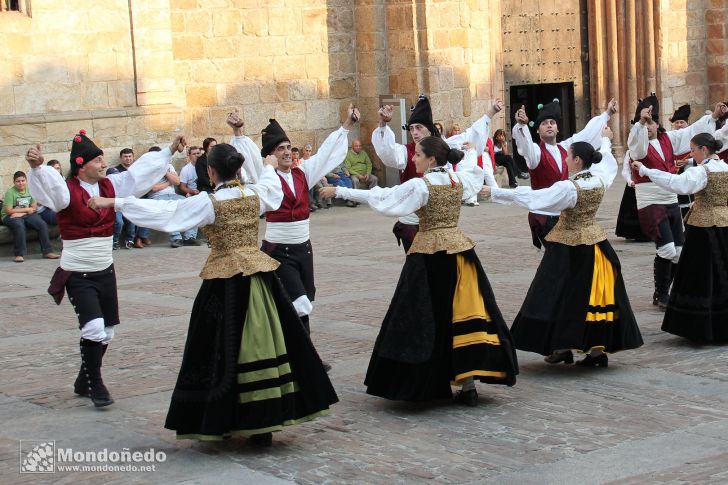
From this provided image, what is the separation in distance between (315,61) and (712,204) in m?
11.9

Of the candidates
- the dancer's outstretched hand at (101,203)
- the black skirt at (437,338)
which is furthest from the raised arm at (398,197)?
the dancer's outstretched hand at (101,203)

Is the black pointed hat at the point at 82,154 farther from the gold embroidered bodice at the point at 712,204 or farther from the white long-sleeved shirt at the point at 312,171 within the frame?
the gold embroidered bodice at the point at 712,204

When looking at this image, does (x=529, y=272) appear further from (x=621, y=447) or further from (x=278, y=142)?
(x=621, y=447)

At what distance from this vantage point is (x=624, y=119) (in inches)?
944

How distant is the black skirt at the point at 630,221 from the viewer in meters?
14.9

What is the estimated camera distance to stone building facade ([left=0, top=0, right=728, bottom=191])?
1734 cm

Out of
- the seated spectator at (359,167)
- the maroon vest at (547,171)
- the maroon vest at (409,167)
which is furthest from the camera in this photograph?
the seated spectator at (359,167)

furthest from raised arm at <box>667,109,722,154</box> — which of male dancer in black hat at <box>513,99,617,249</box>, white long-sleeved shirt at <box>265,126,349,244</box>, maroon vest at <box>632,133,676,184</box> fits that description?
white long-sleeved shirt at <box>265,126,349,244</box>

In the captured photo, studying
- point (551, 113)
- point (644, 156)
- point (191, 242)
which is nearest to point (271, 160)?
point (551, 113)

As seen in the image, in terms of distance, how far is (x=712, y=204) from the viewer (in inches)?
370

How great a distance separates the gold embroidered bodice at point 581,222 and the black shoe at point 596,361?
2.68 feet

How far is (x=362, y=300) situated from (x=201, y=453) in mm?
4829

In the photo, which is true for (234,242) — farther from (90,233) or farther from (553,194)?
(553,194)

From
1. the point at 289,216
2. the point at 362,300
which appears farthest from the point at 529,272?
the point at 289,216
